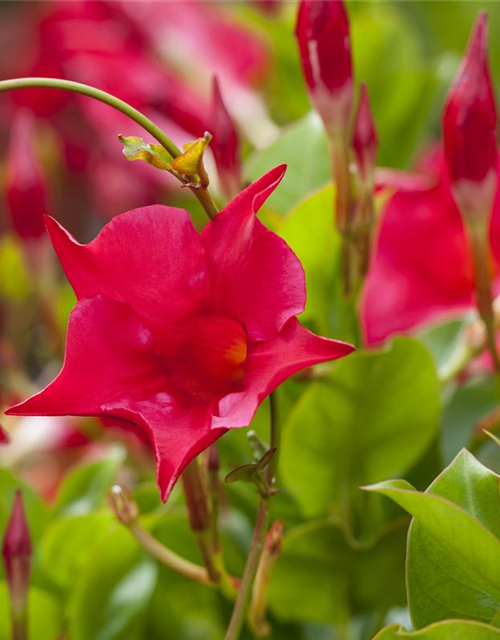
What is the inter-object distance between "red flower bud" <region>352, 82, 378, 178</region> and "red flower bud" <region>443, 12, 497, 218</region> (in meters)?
0.03

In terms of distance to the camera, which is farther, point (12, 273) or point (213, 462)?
point (12, 273)

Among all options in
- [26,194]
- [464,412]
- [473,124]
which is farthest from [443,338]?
[26,194]

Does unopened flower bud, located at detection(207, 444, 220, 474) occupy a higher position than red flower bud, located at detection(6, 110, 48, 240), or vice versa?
red flower bud, located at detection(6, 110, 48, 240)

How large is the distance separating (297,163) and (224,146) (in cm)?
8

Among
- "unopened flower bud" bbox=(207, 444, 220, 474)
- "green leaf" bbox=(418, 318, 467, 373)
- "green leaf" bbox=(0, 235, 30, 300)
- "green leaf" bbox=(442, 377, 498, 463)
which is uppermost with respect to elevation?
"unopened flower bud" bbox=(207, 444, 220, 474)

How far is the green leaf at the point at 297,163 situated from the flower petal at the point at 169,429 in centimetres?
20

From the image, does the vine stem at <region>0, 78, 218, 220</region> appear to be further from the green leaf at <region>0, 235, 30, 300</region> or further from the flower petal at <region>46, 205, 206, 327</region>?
the green leaf at <region>0, 235, 30, 300</region>

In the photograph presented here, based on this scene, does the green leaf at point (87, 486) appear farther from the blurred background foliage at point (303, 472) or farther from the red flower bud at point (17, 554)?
the red flower bud at point (17, 554)

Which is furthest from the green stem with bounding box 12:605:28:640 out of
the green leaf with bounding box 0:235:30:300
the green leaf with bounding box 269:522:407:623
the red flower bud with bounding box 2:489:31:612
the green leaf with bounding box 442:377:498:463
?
the green leaf with bounding box 0:235:30:300

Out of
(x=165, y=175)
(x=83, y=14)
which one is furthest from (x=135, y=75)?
(x=83, y=14)

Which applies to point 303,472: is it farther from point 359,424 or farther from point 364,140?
point 364,140

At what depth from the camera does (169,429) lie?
28 cm

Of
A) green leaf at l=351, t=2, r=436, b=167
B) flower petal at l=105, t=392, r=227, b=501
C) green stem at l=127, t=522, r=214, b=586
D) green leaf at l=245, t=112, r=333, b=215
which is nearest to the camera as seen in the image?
flower petal at l=105, t=392, r=227, b=501

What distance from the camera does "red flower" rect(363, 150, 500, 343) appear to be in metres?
0.54
